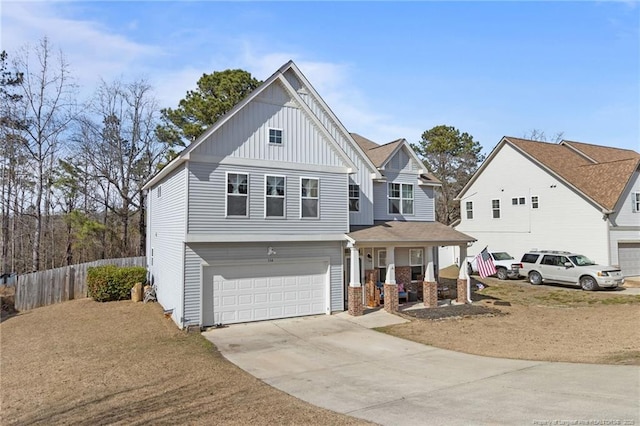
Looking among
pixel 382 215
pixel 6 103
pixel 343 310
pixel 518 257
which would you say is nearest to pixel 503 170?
pixel 518 257

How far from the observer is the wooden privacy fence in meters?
18.9

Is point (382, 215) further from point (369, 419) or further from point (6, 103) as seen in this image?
point (6, 103)

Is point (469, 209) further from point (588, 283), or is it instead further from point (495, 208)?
point (588, 283)

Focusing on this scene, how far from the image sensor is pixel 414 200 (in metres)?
20.9

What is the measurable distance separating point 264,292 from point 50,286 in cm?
1159

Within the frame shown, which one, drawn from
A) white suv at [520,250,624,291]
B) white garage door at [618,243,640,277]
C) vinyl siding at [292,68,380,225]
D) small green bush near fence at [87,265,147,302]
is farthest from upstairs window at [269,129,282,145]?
white garage door at [618,243,640,277]

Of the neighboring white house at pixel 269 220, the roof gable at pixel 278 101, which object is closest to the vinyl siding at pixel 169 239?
the neighboring white house at pixel 269 220

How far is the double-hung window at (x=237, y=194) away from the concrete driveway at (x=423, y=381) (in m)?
4.10

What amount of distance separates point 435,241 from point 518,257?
15.2 m

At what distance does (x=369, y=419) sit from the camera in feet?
21.0

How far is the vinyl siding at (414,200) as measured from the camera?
19.7 meters

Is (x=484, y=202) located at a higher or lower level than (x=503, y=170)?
lower

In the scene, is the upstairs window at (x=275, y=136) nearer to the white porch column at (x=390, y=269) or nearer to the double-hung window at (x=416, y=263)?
the white porch column at (x=390, y=269)

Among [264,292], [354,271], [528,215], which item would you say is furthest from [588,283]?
[264,292]
